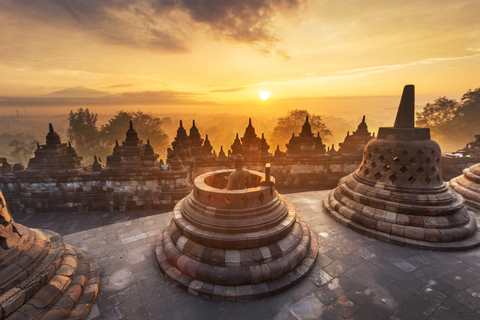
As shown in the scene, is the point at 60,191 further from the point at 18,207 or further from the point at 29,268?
the point at 29,268

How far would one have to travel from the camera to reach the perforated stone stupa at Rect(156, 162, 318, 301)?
4.57 m

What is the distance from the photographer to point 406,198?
6.47 m

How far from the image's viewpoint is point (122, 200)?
12055 millimetres

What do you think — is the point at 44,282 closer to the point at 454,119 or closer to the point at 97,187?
the point at 97,187

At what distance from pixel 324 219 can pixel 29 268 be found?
8.13 m

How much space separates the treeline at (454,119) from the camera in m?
37.0

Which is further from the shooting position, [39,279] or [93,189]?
[93,189]

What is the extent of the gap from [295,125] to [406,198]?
40415 mm

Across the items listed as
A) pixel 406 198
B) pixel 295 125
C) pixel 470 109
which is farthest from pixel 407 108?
pixel 470 109

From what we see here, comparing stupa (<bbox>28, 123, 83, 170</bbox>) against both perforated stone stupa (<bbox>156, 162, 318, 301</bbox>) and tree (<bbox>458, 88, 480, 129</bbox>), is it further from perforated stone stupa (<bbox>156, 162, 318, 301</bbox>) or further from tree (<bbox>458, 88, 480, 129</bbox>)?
tree (<bbox>458, 88, 480, 129</bbox>)

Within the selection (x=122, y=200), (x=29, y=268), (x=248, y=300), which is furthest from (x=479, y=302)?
(x=122, y=200)

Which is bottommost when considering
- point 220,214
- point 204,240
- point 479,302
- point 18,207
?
point 18,207

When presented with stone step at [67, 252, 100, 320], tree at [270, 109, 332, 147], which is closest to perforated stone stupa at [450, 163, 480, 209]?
stone step at [67, 252, 100, 320]

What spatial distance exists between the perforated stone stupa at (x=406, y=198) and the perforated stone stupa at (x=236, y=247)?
242cm
